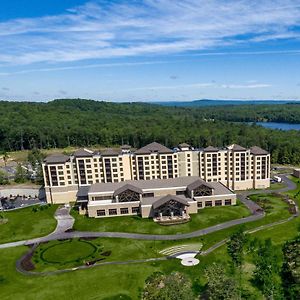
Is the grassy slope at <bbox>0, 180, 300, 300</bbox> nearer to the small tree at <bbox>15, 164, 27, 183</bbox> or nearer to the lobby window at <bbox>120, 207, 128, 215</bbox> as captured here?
the lobby window at <bbox>120, 207, 128, 215</bbox>

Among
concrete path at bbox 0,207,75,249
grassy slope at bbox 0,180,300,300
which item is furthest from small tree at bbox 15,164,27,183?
grassy slope at bbox 0,180,300,300

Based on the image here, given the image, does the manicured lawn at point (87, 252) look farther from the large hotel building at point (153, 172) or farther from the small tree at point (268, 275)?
the large hotel building at point (153, 172)

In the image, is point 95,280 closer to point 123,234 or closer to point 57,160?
point 123,234

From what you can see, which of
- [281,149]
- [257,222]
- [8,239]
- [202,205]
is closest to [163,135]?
[281,149]

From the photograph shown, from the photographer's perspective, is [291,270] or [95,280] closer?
[291,270]

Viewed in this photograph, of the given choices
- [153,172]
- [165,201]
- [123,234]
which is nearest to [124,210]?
[165,201]
